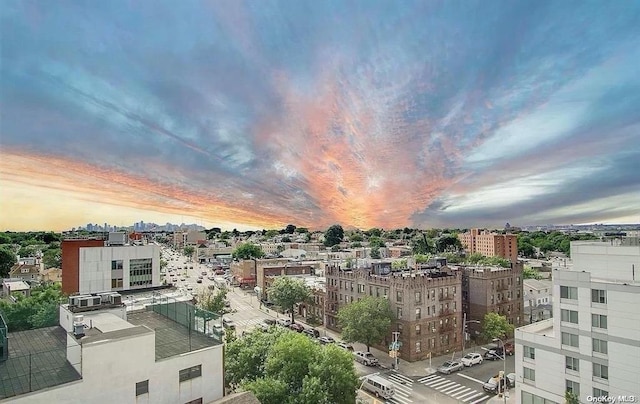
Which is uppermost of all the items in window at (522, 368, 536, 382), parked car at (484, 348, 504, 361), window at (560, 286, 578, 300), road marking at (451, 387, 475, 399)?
window at (560, 286, 578, 300)

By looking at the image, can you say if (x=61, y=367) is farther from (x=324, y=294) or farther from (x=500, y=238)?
(x=500, y=238)

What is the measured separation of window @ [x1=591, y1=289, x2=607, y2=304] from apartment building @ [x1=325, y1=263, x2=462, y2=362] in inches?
962

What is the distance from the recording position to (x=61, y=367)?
20453mm

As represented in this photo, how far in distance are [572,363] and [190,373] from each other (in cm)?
3167

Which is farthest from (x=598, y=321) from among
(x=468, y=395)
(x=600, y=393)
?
(x=468, y=395)

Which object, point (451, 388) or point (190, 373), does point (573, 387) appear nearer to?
point (451, 388)

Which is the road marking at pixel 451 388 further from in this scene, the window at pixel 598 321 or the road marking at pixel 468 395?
the window at pixel 598 321

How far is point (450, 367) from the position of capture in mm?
49531

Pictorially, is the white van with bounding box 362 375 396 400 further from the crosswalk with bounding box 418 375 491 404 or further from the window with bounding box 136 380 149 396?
the window with bounding box 136 380 149 396

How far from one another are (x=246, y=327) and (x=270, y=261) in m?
46.2

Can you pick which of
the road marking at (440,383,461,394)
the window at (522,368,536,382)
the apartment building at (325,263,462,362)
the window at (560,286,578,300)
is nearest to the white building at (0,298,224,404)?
the window at (522,368,536,382)

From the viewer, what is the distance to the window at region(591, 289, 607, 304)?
3181 cm

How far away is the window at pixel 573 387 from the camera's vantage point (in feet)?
108

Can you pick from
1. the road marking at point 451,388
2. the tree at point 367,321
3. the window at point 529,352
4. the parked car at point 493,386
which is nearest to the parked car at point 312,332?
the tree at point 367,321
